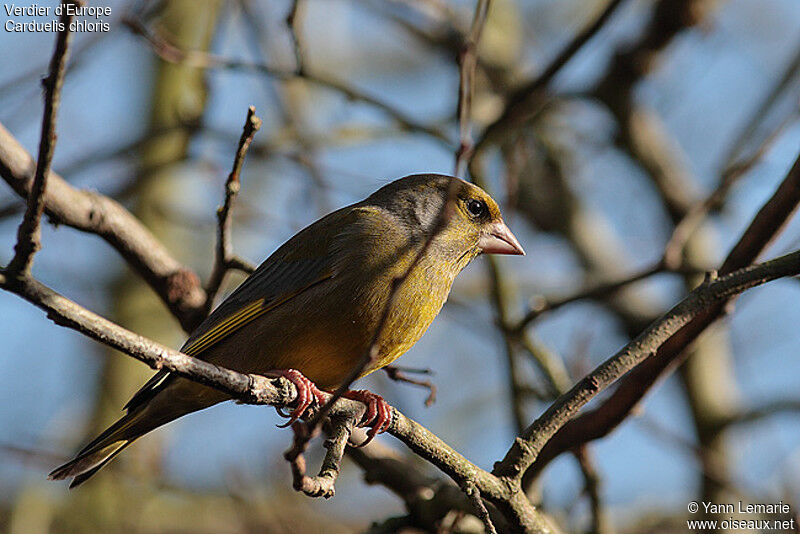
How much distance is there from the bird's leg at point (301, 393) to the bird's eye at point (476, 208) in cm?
144

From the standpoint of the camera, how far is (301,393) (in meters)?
3.30

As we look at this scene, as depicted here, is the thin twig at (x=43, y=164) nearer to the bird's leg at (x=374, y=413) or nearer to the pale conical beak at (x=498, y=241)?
the bird's leg at (x=374, y=413)

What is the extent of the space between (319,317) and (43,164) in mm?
1881

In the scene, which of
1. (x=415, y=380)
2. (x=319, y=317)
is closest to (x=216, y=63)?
(x=319, y=317)

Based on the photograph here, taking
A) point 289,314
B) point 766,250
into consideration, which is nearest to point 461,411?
point 289,314

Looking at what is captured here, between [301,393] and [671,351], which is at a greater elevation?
[671,351]

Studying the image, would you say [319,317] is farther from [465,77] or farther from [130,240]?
[465,77]

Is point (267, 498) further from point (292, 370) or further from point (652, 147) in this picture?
point (652, 147)

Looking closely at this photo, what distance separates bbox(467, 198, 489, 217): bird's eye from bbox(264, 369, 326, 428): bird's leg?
1438mm

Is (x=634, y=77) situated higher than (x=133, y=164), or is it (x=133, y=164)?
(x=634, y=77)

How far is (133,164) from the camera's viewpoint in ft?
21.6

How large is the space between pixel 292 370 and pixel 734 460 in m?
3.51

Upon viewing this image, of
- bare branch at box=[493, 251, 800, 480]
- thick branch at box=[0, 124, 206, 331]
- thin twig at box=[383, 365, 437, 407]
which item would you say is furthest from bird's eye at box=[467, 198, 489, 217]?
bare branch at box=[493, 251, 800, 480]

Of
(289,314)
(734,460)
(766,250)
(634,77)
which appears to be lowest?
(734,460)
